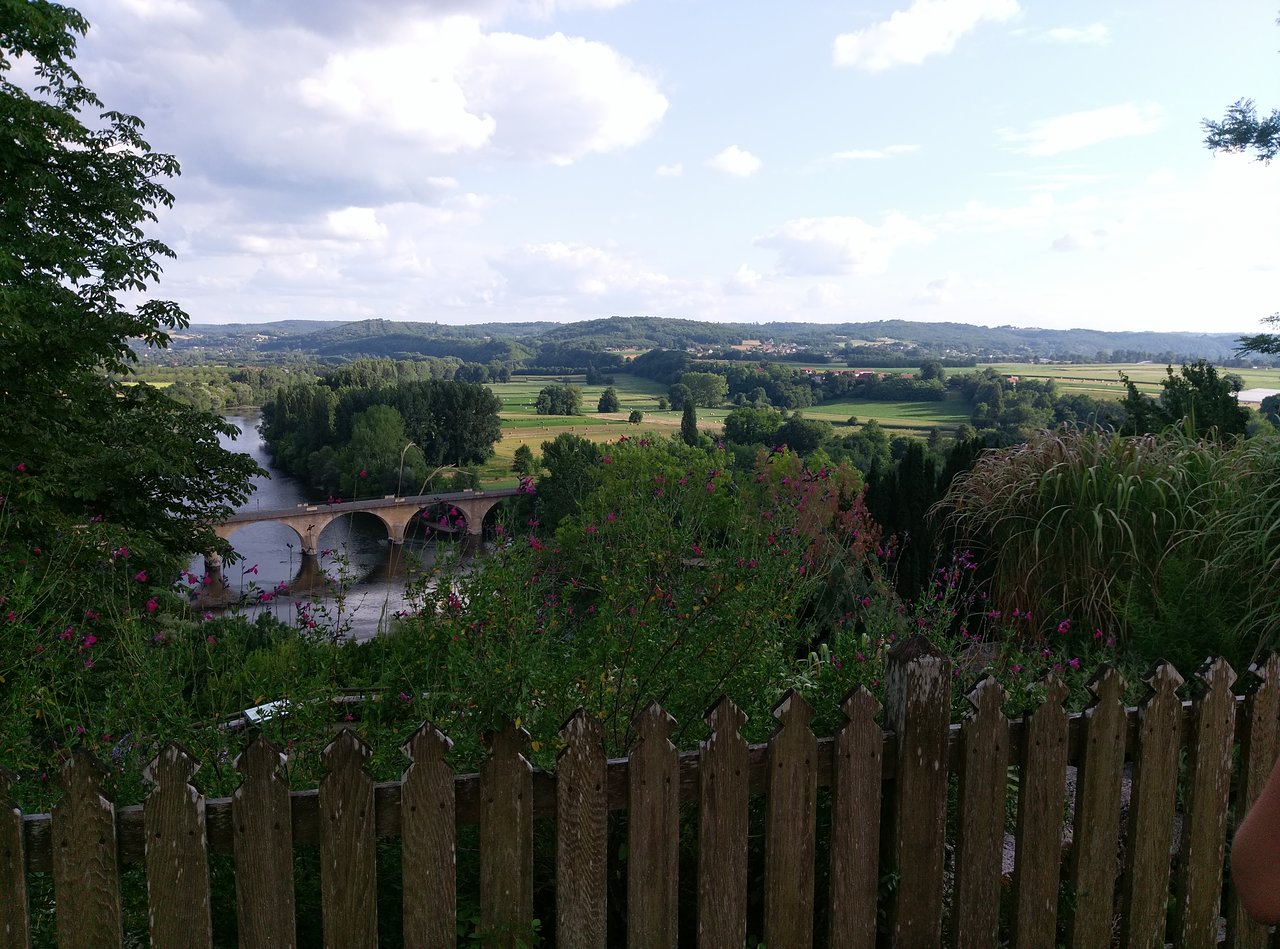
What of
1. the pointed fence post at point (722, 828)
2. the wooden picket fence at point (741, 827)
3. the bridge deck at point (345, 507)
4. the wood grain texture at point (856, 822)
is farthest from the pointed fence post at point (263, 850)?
the bridge deck at point (345, 507)

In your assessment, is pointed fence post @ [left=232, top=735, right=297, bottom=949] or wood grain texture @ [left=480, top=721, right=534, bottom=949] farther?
wood grain texture @ [left=480, top=721, right=534, bottom=949]

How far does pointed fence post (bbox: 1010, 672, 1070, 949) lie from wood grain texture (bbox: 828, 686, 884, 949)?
37 cm

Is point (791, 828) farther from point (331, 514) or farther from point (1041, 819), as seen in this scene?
point (331, 514)

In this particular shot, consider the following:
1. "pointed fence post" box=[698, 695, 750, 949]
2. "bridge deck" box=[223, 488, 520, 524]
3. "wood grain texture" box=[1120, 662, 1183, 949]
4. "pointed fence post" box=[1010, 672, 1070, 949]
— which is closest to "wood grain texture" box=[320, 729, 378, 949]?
"pointed fence post" box=[698, 695, 750, 949]

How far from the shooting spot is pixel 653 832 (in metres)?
1.84

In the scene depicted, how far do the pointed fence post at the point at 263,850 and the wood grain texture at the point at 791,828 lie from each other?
937mm

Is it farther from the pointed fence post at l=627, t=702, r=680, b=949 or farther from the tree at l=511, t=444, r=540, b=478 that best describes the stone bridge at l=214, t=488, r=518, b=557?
the pointed fence post at l=627, t=702, r=680, b=949

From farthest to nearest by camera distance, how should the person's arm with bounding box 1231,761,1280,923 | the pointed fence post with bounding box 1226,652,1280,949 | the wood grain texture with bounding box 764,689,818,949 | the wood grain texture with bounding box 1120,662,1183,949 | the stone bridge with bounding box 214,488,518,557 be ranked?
the stone bridge with bounding box 214,488,518,557
the pointed fence post with bounding box 1226,652,1280,949
the wood grain texture with bounding box 1120,662,1183,949
the wood grain texture with bounding box 764,689,818,949
the person's arm with bounding box 1231,761,1280,923

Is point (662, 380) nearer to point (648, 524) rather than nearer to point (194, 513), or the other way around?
point (194, 513)

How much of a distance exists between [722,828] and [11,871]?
127 centimetres

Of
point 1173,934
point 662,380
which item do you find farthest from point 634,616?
point 662,380

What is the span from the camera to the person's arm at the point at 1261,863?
3.59 feet

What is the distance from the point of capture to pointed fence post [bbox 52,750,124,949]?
4.99 ft

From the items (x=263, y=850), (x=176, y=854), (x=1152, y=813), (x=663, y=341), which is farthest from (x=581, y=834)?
(x=663, y=341)
